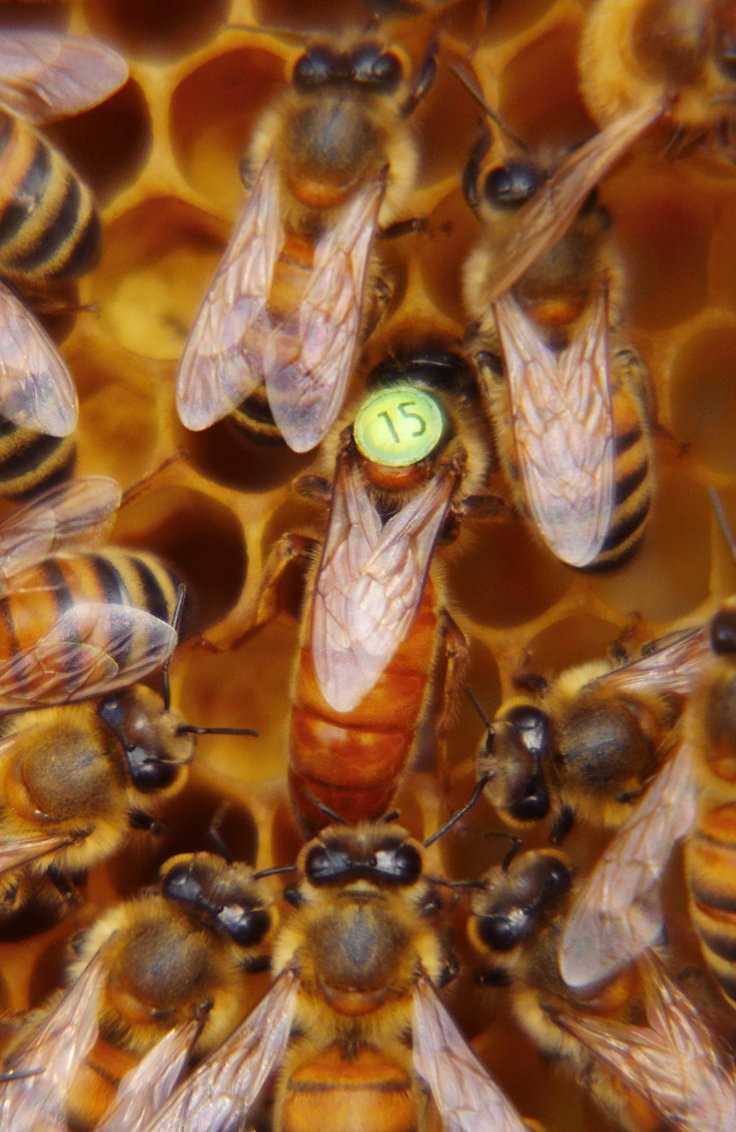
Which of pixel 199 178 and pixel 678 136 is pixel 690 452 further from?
pixel 199 178

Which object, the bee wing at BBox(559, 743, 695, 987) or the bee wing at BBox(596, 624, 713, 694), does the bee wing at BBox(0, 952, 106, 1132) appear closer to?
the bee wing at BBox(559, 743, 695, 987)

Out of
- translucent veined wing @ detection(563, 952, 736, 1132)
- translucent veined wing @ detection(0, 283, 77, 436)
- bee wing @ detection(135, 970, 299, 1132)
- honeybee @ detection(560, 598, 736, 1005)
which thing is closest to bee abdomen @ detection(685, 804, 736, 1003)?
honeybee @ detection(560, 598, 736, 1005)

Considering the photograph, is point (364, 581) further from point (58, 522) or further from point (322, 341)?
point (58, 522)

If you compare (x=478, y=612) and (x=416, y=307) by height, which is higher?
(x=416, y=307)

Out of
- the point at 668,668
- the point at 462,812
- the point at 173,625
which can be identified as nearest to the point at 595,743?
the point at 668,668

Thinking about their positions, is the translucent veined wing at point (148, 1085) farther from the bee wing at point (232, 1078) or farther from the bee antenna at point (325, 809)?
the bee antenna at point (325, 809)

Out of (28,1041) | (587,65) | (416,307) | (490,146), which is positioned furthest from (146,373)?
(28,1041)

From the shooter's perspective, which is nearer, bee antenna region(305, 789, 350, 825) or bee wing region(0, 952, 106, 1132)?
bee wing region(0, 952, 106, 1132)
